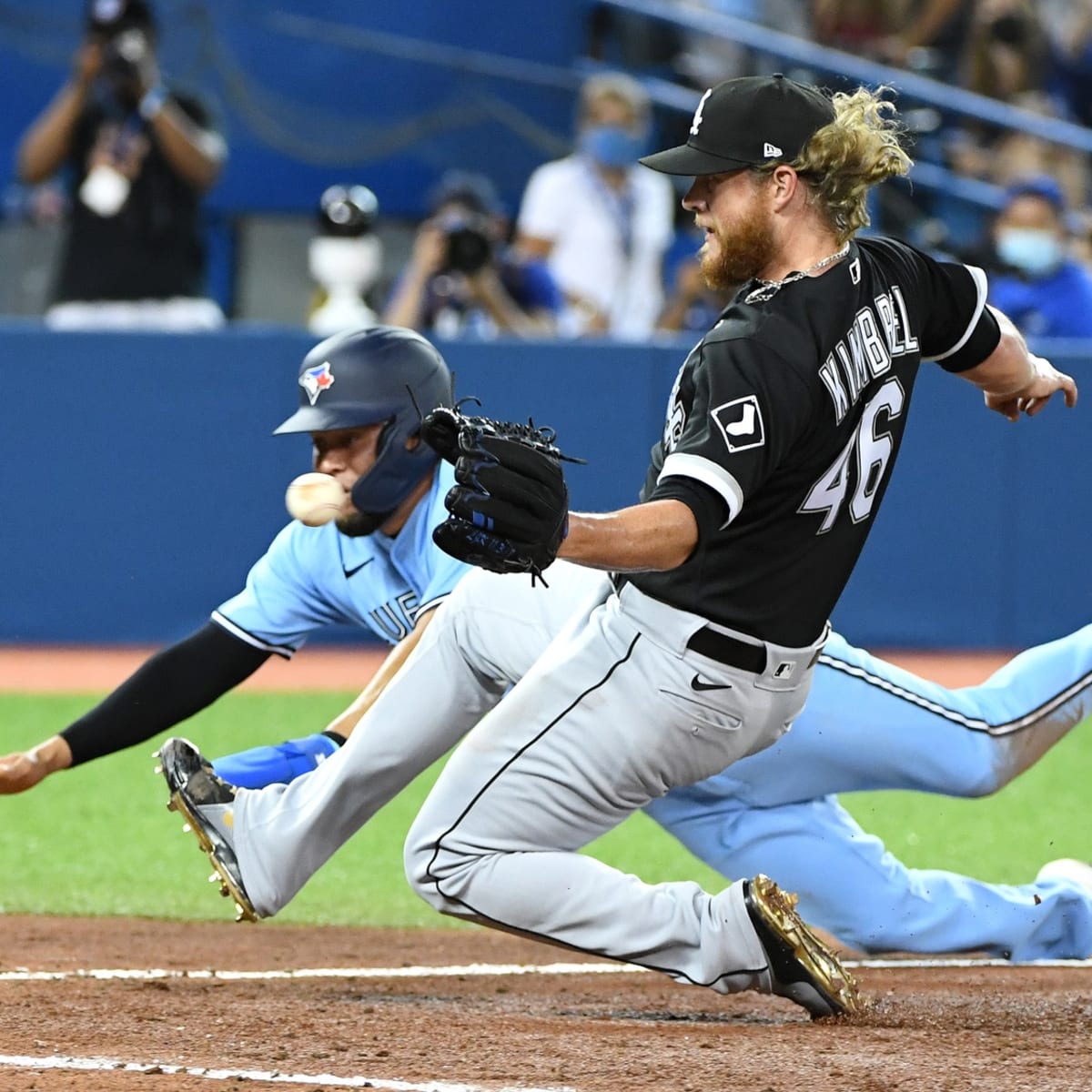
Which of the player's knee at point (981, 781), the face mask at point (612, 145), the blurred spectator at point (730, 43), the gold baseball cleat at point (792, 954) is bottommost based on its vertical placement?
the gold baseball cleat at point (792, 954)

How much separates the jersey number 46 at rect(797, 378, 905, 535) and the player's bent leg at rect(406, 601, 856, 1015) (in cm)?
36

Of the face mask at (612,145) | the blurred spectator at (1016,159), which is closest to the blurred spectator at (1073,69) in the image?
the blurred spectator at (1016,159)

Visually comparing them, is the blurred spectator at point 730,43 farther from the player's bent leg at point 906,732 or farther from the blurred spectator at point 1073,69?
the player's bent leg at point 906,732

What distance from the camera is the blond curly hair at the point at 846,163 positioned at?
12.5 feet

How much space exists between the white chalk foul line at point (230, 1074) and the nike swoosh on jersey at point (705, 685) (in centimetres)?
83

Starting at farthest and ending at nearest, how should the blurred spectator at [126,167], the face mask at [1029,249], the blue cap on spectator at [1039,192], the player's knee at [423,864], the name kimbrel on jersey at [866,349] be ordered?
the blue cap on spectator at [1039,192]
the face mask at [1029,249]
the blurred spectator at [126,167]
the player's knee at [423,864]
the name kimbrel on jersey at [866,349]

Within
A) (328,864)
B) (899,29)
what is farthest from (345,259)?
(899,29)

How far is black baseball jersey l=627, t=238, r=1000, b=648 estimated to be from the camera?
3.52 meters

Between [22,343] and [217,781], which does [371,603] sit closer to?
[217,781]

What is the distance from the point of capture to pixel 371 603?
4953mm

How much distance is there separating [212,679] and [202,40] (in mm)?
9446

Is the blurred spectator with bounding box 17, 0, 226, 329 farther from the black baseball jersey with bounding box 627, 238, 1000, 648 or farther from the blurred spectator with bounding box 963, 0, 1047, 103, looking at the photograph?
the black baseball jersey with bounding box 627, 238, 1000, 648

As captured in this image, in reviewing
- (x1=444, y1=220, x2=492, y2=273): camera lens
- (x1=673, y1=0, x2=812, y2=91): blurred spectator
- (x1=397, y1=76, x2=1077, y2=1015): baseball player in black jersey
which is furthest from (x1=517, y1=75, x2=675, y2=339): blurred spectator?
(x1=397, y1=76, x2=1077, y2=1015): baseball player in black jersey

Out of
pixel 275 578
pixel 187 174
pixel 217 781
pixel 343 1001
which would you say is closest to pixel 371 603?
pixel 275 578
